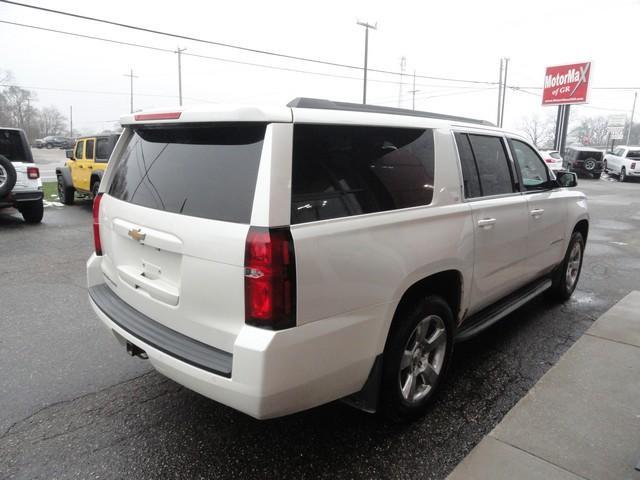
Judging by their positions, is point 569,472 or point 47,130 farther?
point 47,130

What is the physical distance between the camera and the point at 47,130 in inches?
3649

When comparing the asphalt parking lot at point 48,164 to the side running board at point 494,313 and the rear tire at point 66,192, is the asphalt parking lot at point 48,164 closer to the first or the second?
the rear tire at point 66,192

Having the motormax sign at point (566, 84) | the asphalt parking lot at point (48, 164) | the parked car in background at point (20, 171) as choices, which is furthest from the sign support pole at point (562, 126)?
the parked car in background at point (20, 171)

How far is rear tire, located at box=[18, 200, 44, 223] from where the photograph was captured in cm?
948

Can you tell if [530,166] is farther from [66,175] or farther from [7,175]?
[66,175]

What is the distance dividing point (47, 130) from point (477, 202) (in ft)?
351

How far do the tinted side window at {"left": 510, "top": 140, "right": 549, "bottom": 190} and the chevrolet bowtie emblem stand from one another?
3065mm

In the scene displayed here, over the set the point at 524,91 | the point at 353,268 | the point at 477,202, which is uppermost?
the point at 524,91

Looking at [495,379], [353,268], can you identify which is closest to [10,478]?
[353,268]

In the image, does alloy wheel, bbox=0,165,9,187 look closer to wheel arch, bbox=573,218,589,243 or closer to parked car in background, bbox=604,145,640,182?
wheel arch, bbox=573,218,589,243

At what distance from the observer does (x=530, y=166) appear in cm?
434

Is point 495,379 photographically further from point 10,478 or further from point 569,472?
point 10,478

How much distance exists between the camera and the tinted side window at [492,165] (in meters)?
3.41

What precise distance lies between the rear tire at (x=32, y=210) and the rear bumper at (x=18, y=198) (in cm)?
16
